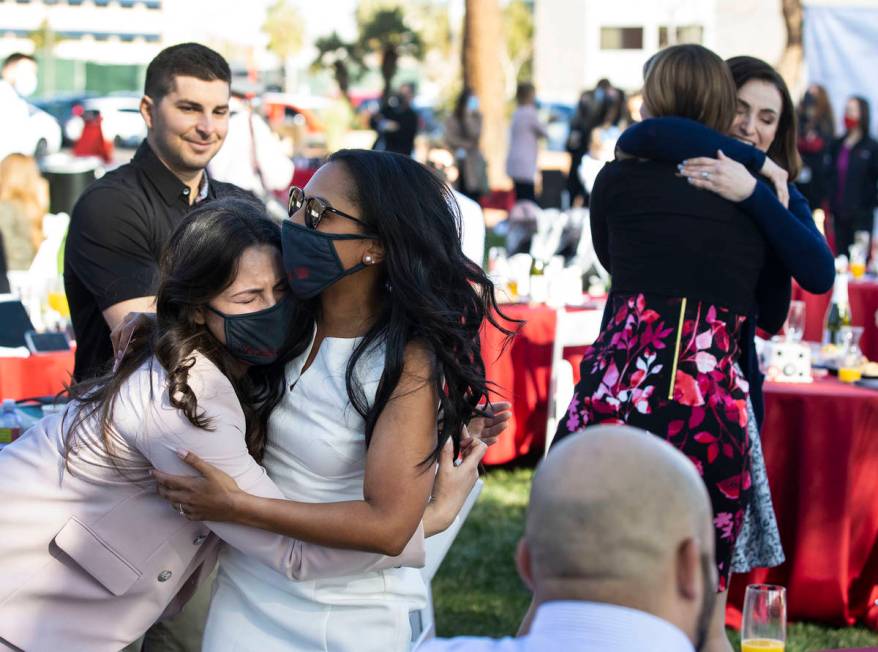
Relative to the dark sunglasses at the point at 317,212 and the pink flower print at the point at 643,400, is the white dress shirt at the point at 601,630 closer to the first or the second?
the dark sunglasses at the point at 317,212

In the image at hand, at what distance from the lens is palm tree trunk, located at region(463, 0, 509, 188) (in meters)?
21.4

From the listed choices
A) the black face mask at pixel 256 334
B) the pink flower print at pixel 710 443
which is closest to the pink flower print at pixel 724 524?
the pink flower print at pixel 710 443

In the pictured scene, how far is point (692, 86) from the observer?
10.7 feet

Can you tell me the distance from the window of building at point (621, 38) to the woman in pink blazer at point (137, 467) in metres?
54.2

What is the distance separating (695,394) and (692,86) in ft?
2.58

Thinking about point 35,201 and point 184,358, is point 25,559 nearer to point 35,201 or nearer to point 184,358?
point 184,358

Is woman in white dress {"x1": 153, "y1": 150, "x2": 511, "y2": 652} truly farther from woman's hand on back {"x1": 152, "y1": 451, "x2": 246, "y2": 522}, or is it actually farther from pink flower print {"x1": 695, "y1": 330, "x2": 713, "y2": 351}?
pink flower print {"x1": 695, "y1": 330, "x2": 713, "y2": 351}

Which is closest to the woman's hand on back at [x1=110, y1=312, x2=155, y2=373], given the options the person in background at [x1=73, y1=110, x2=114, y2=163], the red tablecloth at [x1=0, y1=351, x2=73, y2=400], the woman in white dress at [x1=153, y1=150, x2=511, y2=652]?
the woman in white dress at [x1=153, y1=150, x2=511, y2=652]

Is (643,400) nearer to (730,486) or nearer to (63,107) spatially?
(730,486)

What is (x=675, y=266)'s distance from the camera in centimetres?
324

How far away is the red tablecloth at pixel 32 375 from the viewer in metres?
4.91

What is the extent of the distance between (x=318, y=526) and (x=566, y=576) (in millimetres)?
796

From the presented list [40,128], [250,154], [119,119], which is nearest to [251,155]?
[250,154]

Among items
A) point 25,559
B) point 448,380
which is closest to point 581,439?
point 448,380
